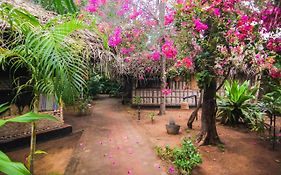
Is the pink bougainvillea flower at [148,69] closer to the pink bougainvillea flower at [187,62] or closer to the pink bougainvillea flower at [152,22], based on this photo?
the pink bougainvillea flower at [152,22]

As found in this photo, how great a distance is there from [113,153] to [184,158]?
1.69 m

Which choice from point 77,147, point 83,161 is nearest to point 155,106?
point 77,147

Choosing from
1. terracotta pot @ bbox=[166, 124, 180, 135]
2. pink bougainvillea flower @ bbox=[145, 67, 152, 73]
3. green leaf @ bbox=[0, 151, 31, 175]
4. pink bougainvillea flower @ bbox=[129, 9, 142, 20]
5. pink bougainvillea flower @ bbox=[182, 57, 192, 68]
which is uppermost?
pink bougainvillea flower @ bbox=[129, 9, 142, 20]

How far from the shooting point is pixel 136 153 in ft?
15.7

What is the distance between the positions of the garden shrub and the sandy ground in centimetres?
23

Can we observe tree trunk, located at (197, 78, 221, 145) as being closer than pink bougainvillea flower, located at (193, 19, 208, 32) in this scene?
No

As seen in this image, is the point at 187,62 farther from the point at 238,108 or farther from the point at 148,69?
Result: the point at 148,69

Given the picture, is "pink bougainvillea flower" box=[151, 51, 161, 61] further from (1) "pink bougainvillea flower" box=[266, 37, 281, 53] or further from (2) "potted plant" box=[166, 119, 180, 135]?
(1) "pink bougainvillea flower" box=[266, 37, 281, 53]

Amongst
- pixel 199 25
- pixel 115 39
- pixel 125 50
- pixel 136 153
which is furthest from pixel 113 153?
pixel 125 50

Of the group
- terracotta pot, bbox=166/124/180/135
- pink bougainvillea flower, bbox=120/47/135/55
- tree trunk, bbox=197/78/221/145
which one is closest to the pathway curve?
terracotta pot, bbox=166/124/180/135

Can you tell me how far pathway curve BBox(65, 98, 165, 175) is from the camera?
3.92 meters

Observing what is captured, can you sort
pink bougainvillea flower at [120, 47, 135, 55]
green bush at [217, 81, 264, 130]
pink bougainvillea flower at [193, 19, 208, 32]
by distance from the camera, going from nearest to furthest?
pink bougainvillea flower at [193, 19, 208, 32], green bush at [217, 81, 264, 130], pink bougainvillea flower at [120, 47, 135, 55]

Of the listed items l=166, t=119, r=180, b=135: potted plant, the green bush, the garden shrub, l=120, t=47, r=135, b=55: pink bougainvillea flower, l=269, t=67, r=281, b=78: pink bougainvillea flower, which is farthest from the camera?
l=120, t=47, r=135, b=55: pink bougainvillea flower

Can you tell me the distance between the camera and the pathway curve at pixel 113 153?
154 inches
